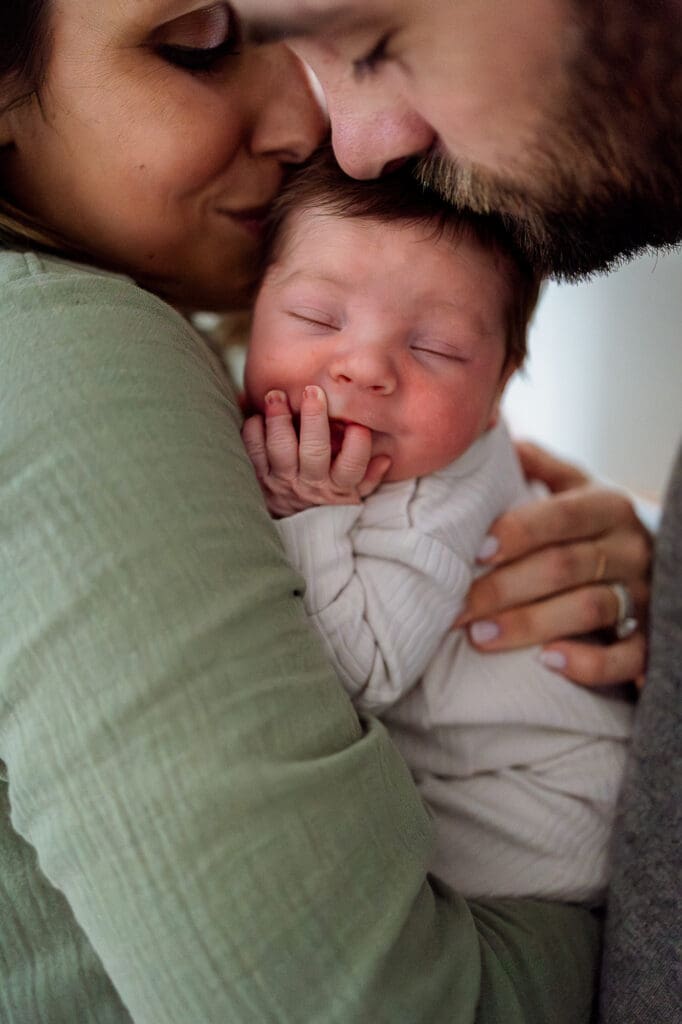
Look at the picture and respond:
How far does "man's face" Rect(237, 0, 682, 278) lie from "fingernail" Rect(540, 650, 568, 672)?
1.62 ft

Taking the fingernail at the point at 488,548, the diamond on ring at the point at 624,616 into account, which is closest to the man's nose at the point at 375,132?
the fingernail at the point at 488,548

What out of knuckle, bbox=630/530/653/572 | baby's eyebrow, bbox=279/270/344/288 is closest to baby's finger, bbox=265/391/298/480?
baby's eyebrow, bbox=279/270/344/288

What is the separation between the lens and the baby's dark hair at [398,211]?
63cm

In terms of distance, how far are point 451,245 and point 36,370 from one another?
0.36 m

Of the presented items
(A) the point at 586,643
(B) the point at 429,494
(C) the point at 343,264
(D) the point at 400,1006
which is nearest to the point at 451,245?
(C) the point at 343,264

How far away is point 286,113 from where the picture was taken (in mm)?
719

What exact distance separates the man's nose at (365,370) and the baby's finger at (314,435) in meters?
0.02

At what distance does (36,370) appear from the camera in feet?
1.73

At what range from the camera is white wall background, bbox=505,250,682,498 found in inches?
31.2

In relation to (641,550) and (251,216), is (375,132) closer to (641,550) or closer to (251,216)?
(251,216)

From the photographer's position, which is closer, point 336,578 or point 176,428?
point 176,428

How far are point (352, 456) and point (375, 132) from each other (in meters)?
0.29

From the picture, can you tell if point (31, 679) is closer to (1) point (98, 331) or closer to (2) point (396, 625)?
(1) point (98, 331)

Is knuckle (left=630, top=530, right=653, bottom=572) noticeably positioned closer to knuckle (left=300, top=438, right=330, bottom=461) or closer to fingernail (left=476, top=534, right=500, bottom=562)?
fingernail (left=476, top=534, right=500, bottom=562)
